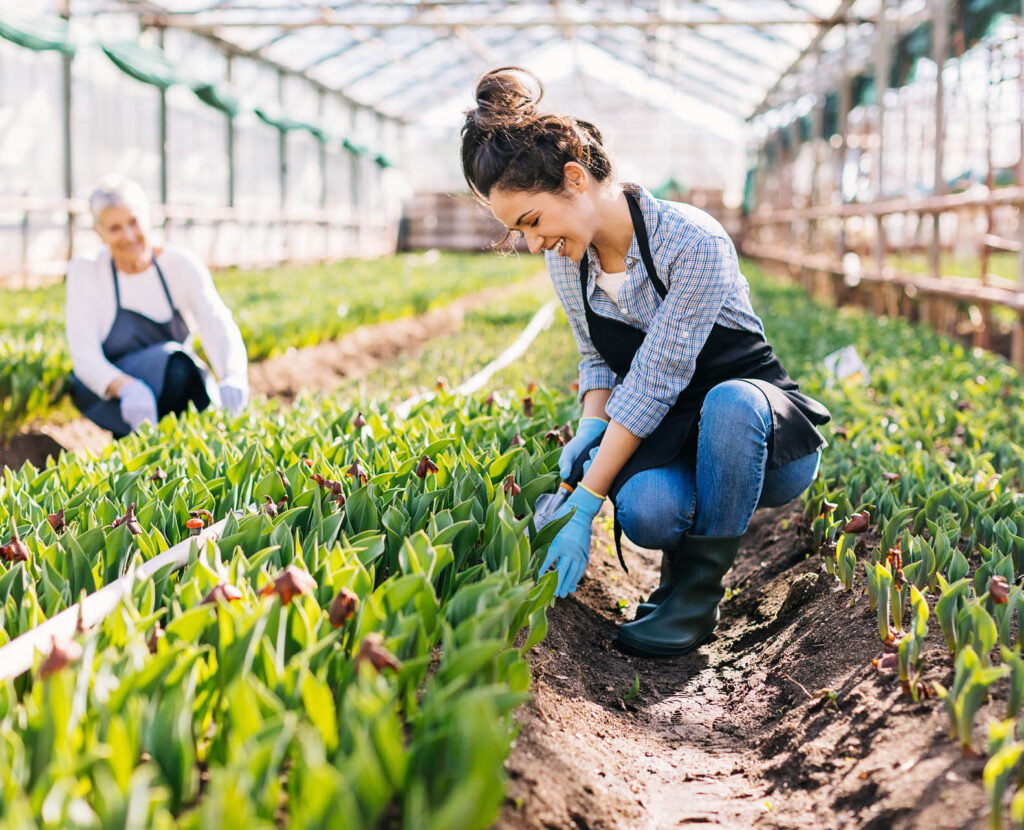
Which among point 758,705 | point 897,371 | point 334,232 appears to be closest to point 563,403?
point 758,705

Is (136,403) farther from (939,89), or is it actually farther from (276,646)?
(939,89)

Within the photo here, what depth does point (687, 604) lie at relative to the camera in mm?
2568

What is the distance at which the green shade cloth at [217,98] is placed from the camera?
13.5 metres

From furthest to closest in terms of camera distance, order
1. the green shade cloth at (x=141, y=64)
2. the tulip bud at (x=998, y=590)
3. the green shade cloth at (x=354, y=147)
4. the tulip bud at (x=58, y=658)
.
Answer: the green shade cloth at (x=354, y=147), the green shade cloth at (x=141, y=64), the tulip bud at (x=998, y=590), the tulip bud at (x=58, y=658)

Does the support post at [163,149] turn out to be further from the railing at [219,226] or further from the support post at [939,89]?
the support post at [939,89]

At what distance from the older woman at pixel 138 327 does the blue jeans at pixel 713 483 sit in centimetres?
195

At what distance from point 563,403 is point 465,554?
68.6 inches

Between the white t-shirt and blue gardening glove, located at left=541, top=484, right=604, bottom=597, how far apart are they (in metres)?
0.56

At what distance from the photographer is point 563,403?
3.81 m

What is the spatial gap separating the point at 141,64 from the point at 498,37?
11.2 metres

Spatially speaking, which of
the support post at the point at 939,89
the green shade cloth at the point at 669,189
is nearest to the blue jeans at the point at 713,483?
the support post at the point at 939,89

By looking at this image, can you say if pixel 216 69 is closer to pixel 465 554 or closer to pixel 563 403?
pixel 563 403

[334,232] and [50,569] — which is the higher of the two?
[334,232]

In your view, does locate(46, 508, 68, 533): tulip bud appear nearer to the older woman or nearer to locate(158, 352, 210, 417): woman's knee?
the older woman
